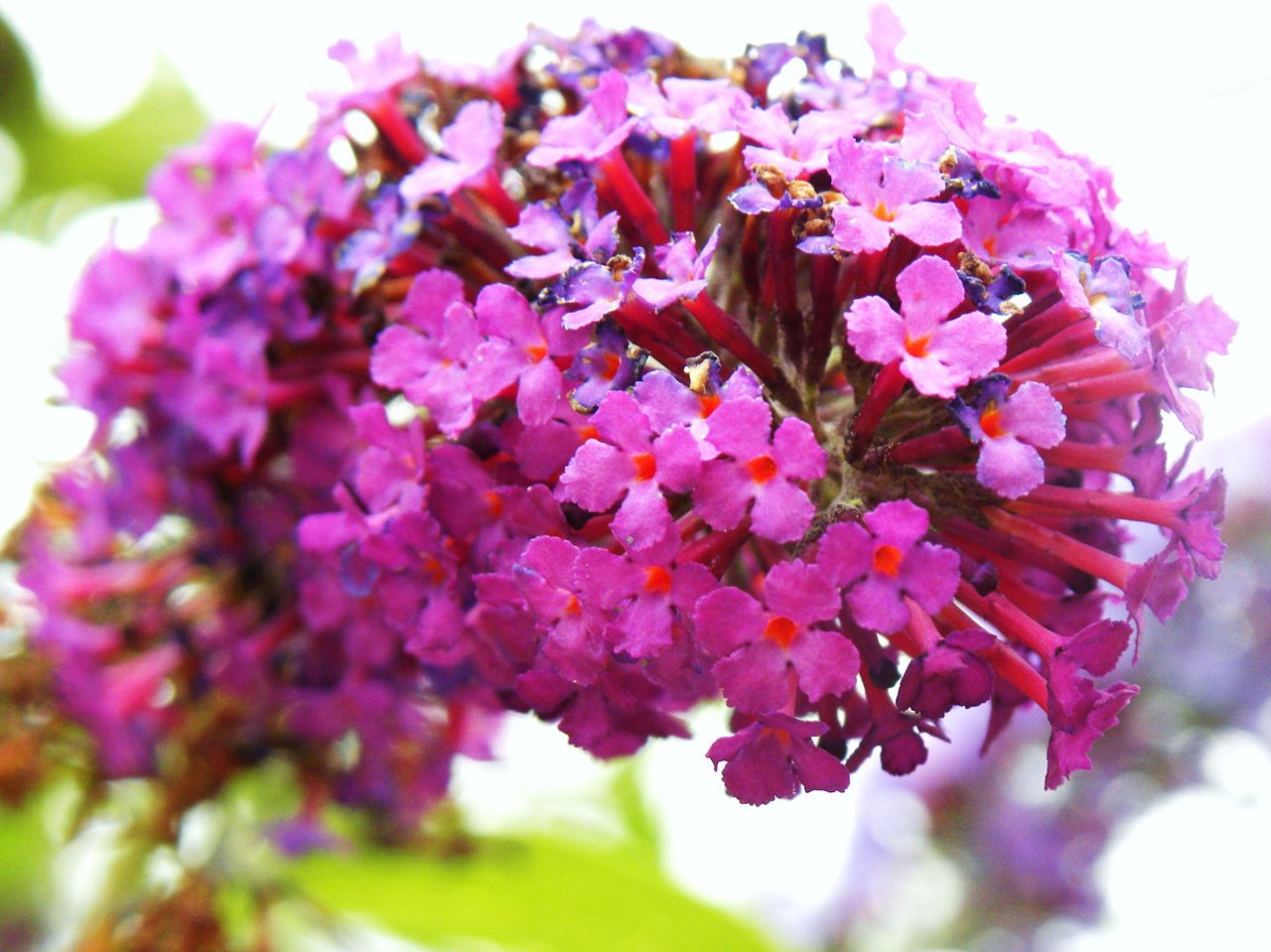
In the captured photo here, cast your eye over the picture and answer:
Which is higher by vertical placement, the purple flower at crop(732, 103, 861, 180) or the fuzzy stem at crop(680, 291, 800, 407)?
the purple flower at crop(732, 103, 861, 180)

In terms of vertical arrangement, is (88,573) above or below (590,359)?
below

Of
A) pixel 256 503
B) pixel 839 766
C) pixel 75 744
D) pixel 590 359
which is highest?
pixel 590 359

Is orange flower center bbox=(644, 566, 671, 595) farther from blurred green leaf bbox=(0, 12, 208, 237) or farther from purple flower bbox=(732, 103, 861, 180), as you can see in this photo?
blurred green leaf bbox=(0, 12, 208, 237)

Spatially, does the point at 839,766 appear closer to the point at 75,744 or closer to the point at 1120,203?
the point at 1120,203

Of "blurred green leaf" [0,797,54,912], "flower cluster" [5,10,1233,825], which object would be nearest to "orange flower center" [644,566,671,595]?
"flower cluster" [5,10,1233,825]

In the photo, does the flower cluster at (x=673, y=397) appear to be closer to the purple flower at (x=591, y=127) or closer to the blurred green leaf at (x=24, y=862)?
the purple flower at (x=591, y=127)

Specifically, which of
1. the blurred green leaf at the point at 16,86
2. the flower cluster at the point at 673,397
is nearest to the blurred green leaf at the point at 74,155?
the blurred green leaf at the point at 16,86

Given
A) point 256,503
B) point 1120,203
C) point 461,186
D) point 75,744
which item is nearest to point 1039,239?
point 1120,203

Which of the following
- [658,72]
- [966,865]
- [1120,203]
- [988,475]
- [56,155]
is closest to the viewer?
[988,475]
